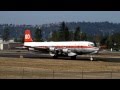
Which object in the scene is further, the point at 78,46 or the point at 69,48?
the point at 69,48

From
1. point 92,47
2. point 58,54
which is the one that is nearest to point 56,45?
point 58,54

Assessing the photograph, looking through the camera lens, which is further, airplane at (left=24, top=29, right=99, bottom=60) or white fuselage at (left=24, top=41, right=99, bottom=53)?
airplane at (left=24, top=29, right=99, bottom=60)

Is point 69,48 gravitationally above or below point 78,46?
below

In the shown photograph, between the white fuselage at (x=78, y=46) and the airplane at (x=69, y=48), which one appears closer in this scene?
the white fuselage at (x=78, y=46)

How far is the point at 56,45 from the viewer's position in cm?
8731

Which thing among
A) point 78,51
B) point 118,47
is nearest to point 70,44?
point 78,51
